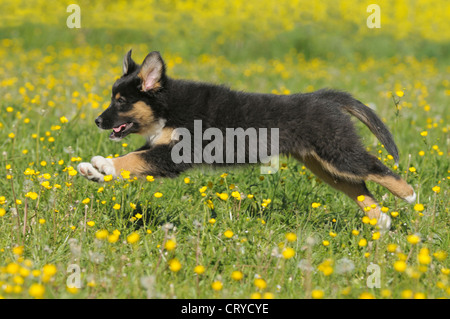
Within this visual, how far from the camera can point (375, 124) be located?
399 centimetres

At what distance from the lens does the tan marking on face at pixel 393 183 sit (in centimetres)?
385

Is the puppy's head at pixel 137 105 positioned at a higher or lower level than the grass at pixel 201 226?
higher

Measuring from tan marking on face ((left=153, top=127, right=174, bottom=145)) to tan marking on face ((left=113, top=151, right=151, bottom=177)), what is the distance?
7.9 inches

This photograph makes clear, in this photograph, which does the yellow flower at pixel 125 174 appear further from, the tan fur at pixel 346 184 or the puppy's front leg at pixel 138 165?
the tan fur at pixel 346 184

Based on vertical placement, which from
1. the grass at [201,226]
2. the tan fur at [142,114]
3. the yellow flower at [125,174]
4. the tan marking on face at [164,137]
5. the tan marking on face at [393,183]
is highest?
the tan fur at [142,114]

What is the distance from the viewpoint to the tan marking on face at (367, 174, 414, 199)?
3852mm

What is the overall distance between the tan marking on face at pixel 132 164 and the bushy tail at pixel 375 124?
149 centimetres

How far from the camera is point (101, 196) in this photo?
3926 millimetres

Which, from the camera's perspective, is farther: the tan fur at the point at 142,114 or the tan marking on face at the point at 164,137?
the tan fur at the point at 142,114

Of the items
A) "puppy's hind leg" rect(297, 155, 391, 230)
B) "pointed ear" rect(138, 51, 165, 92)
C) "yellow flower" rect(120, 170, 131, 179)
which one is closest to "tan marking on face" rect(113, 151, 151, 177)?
"yellow flower" rect(120, 170, 131, 179)

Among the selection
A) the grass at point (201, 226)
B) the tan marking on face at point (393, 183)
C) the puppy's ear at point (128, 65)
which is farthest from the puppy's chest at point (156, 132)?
the tan marking on face at point (393, 183)

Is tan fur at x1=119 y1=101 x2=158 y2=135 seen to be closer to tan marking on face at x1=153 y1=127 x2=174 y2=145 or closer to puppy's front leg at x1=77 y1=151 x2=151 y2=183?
tan marking on face at x1=153 y1=127 x2=174 y2=145

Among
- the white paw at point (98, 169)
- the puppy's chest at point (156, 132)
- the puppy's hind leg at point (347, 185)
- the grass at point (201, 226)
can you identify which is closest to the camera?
the grass at point (201, 226)

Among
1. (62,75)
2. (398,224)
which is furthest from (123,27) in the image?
(398,224)
